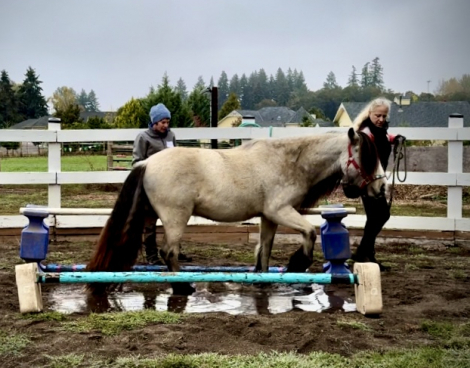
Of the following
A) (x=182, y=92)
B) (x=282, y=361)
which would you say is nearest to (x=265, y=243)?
(x=282, y=361)

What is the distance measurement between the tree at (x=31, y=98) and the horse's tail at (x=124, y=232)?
168ft

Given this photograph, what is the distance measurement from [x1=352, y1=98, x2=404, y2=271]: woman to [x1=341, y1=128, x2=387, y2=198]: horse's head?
228 millimetres

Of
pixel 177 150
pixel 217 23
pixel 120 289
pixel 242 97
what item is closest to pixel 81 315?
pixel 120 289

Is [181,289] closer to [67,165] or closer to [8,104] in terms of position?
[67,165]

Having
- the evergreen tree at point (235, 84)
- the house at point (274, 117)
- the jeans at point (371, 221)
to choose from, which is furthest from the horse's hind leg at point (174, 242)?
the evergreen tree at point (235, 84)

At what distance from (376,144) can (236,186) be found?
1.48 metres

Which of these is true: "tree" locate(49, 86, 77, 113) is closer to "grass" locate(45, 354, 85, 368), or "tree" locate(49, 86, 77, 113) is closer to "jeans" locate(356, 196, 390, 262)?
"jeans" locate(356, 196, 390, 262)

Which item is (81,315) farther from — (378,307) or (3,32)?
(3,32)

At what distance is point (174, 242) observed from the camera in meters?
5.21

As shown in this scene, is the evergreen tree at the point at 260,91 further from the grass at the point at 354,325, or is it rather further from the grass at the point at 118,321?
the grass at the point at 354,325

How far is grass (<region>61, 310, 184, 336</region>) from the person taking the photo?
3.85 metres

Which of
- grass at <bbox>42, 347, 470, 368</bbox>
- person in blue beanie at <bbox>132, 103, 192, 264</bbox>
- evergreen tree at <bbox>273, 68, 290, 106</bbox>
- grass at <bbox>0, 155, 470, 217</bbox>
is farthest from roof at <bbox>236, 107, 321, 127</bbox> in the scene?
grass at <bbox>42, 347, 470, 368</bbox>

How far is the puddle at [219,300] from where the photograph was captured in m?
4.71

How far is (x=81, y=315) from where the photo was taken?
4.38 meters
